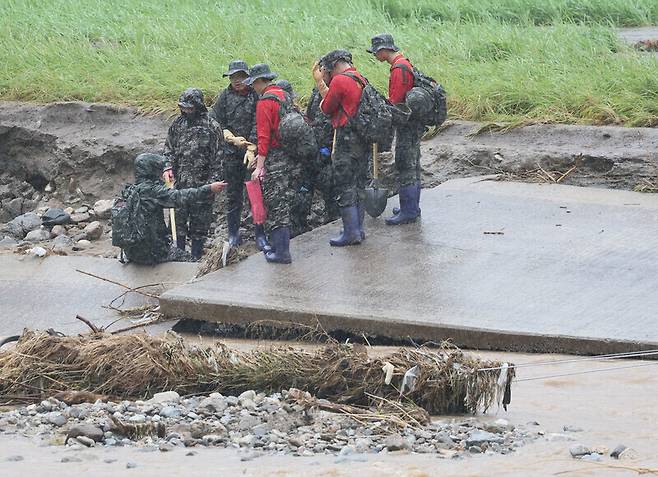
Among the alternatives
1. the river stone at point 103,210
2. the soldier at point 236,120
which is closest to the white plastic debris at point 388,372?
the soldier at point 236,120

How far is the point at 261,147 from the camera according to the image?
10.2m

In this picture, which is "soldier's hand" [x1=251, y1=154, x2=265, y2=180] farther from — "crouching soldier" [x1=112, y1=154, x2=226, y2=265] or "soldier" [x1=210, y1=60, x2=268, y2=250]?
"soldier" [x1=210, y1=60, x2=268, y2=250]

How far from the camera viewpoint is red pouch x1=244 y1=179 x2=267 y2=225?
1031cm

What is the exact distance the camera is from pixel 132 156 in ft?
48.5

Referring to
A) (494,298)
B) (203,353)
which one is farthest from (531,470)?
(494,298)

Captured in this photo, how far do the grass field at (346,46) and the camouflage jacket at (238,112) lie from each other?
292 cm

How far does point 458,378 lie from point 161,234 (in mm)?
4639

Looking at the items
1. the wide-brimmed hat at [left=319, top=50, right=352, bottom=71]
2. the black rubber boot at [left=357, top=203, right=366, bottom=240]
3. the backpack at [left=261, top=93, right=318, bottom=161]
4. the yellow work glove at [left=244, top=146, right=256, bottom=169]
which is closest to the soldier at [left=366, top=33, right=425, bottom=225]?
the black rubber boot at [left=357, top=203, right=366, bottom=240]

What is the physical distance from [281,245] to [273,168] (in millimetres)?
599

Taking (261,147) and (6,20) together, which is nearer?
(261,147)

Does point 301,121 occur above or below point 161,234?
above

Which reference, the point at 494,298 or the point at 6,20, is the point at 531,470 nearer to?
the point at 494,298

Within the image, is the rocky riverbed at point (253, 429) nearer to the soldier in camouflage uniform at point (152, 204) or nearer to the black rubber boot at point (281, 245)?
the black rubber boot at point (281, 245)

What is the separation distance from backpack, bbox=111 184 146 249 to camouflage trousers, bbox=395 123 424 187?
215 cm
